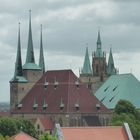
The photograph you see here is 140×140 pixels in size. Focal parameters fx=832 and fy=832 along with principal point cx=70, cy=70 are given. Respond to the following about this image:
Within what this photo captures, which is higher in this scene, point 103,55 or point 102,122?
point 103,55

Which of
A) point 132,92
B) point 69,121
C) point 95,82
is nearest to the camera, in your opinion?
point 69,121

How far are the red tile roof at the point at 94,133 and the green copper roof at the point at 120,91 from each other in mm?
50037

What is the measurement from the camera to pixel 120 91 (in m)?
124

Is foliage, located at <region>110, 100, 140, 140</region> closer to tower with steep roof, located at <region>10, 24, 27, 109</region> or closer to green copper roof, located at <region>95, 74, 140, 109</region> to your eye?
green copper roof, located at <region>95, 74, 140, 109</region>

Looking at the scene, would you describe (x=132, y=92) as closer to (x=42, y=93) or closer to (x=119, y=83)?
(x=119, y=83)

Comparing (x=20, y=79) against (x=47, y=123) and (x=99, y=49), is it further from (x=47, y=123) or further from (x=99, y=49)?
(x=99, y=49)

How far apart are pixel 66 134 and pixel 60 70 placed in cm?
5016

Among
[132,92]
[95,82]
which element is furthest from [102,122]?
[95,82]

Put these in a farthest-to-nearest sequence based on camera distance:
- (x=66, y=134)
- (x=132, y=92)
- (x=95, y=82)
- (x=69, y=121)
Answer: (x=95, y=82), (x=132, y=92), (x=69, y=121), (x=66, y=134)

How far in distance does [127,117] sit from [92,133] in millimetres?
30664

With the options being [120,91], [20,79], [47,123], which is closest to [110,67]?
[120,91]

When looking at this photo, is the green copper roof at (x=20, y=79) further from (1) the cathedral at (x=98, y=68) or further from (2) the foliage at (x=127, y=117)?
(1) the cathedral at (x=98, y=68)

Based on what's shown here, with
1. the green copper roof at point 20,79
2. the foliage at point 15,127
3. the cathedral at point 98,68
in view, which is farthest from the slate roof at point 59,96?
the cathedral at point 98,68

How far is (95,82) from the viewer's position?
144375mm
